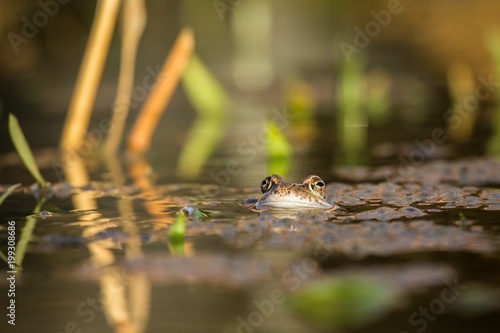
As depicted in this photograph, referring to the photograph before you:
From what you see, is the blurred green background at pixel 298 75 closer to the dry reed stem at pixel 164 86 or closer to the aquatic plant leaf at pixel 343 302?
the dry reed stem at pixel 164 86

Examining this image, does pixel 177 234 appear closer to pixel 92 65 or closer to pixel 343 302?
pixel 343 302

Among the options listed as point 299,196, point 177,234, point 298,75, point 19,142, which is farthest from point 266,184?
point 298,75

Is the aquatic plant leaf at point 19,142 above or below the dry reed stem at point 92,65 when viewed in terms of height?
below

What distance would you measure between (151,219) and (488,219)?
1737mm

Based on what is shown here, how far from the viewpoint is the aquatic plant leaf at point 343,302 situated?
3.52 metres

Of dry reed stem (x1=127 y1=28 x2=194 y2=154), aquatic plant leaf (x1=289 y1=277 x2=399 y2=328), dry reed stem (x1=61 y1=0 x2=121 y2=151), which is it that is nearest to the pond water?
aquatic plant leaf (x1=289 y1=277 x2=399 y2=328)

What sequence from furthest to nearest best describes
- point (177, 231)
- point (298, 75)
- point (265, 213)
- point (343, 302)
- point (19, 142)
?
point (298, 75), point (19, 142), point (265, 213), point (177, 231), point (343, 302)

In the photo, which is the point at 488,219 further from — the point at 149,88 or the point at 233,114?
the point at 149,88

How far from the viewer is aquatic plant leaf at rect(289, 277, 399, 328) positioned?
352 cm

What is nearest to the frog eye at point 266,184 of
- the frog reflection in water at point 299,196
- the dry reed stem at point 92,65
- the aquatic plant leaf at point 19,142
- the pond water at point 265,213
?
the frog reflection in water at point 299,196

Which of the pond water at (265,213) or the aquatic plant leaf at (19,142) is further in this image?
the aquatic plant leaf at (19,142)

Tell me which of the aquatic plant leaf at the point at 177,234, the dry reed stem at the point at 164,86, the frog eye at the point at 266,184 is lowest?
the aquatic plant leaf at the point at 177,234

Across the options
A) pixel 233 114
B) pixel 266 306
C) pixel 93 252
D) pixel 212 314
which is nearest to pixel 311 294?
pixel 266 306

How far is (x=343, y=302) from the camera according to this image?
3.66 m
